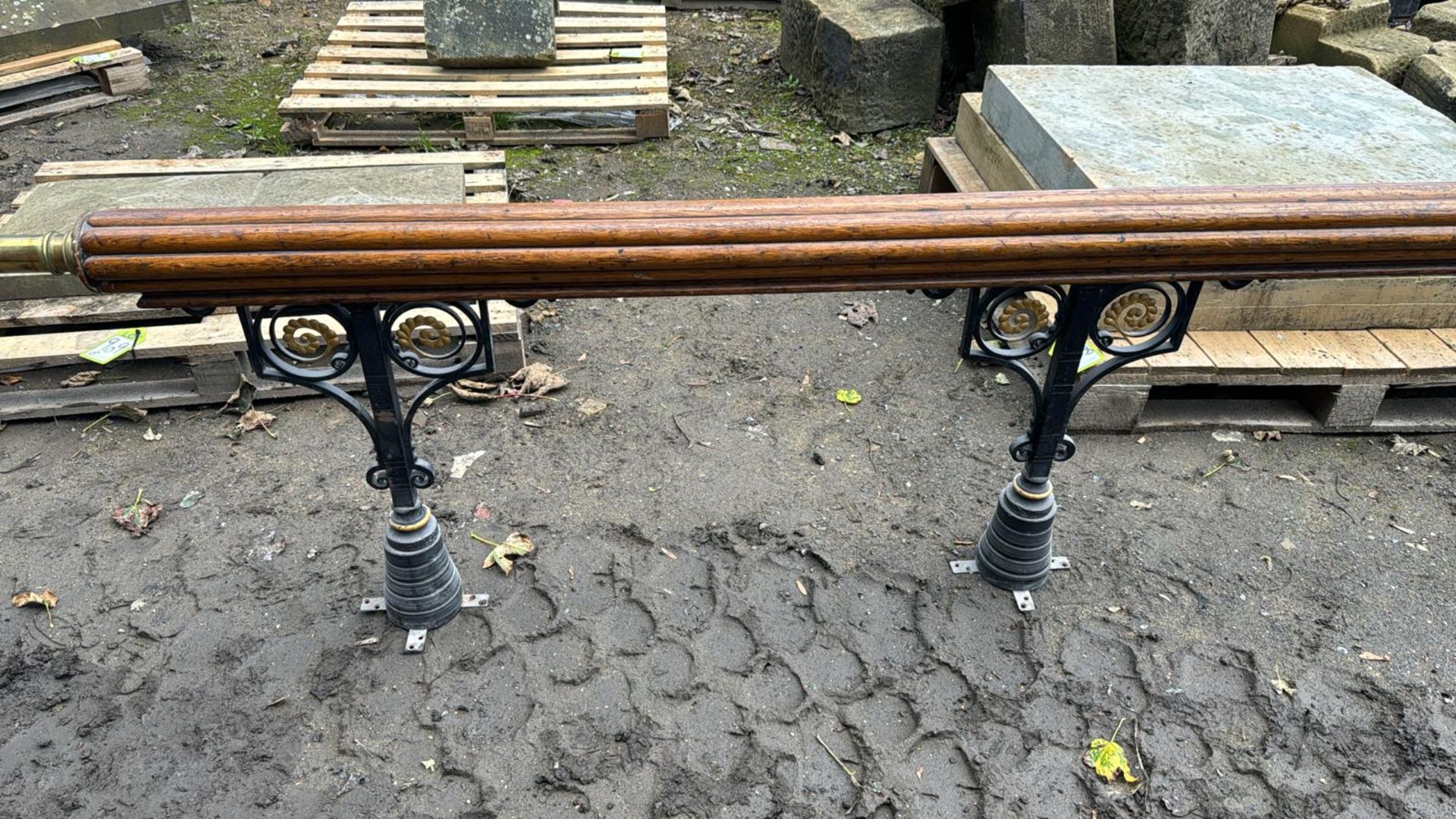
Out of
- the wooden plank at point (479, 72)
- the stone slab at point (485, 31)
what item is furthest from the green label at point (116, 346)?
the stone slab at point (485, 31)

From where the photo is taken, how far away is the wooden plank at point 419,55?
17.6 ft

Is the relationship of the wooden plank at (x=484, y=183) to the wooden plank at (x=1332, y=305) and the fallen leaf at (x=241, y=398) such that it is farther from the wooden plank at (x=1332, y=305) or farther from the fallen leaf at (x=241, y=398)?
the wooden plank at (x=1332, y=305)

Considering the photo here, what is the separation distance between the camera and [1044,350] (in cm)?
204

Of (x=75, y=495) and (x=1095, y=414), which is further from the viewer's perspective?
(x=1095, y=414)

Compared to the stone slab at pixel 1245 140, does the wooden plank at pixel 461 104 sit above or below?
below

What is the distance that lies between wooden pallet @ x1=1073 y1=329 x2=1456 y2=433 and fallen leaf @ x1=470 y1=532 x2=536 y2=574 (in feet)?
5.64

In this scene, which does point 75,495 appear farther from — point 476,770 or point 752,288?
point 752,288

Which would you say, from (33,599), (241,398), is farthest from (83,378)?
(33,599)

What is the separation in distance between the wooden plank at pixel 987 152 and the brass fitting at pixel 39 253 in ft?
8.91

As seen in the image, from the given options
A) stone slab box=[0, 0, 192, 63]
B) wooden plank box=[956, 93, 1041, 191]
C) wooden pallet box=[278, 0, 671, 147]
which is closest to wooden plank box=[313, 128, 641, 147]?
wooden pallet box=[278, 0, 671, 147]

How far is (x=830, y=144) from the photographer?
5023mm

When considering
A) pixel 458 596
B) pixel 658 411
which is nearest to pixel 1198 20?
pixel 658 411

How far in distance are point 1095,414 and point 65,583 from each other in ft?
9.67

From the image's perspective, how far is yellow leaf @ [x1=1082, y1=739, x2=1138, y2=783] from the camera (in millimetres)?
2070
